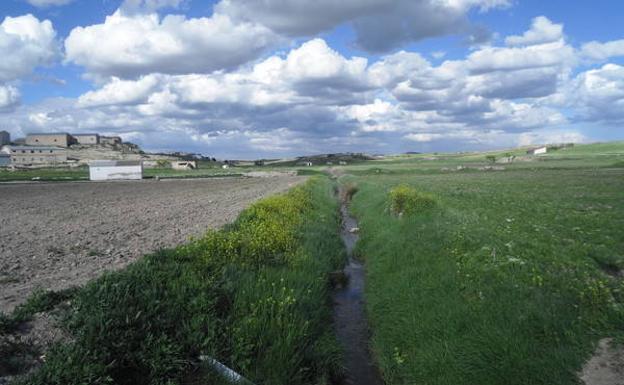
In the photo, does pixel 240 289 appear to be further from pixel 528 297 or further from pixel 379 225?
pixel 379 225

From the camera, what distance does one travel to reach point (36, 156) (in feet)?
501

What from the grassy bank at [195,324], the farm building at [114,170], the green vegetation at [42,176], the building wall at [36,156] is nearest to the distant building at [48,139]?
the building wall at [36,156]

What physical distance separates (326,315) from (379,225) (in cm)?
1178

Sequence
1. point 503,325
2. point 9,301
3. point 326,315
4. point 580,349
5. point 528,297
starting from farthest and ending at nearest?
point 326,315 < point 9,301 < point 528,297 < point 503,325 < point 580,349

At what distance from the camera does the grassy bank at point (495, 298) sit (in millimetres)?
6969

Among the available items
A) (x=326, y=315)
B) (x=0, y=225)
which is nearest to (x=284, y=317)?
(x=326, y=315)

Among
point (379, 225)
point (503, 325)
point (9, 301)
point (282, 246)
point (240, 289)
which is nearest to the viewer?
point (503, 325)

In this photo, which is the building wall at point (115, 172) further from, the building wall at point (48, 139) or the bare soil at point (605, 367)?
the building wall at point (48, 139)

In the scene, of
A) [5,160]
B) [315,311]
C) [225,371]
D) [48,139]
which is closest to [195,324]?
[225,371]

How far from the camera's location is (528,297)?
8.41 metres

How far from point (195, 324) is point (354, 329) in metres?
4.99

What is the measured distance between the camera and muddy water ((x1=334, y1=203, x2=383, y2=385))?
29.5 ft

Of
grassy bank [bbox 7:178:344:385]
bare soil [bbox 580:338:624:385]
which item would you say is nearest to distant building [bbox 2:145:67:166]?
grassy bank [bbox 7:178:344:385]

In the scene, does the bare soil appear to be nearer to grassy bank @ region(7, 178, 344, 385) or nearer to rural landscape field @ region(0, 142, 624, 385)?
rural landscape field @ region(0, 142, 624, 385)
